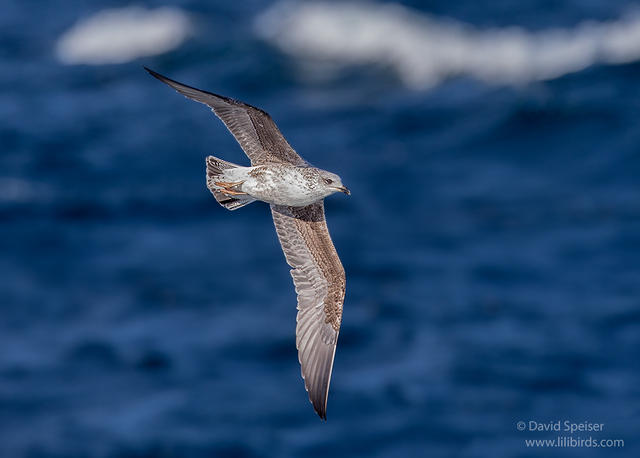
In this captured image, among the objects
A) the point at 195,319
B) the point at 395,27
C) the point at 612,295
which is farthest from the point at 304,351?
the point at 395,27

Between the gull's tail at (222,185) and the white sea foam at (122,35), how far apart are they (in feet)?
98.5

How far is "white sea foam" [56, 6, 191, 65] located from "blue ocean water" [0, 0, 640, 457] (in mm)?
529

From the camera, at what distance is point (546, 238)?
1352 inches

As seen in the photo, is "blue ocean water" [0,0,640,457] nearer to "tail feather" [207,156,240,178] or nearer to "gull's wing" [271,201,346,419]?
"gull's wing" [271,201,346,419]

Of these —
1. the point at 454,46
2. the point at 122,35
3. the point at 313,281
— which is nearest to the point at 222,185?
the point at 313,281

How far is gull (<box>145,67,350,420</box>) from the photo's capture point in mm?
10273

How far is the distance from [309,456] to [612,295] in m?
11.5

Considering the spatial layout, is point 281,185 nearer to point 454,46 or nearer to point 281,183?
point 281,183

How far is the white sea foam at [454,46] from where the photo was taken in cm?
3866

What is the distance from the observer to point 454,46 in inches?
1524

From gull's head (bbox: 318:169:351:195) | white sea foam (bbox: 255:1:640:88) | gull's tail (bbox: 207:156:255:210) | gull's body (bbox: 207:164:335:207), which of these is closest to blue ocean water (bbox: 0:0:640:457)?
white sea foam (bbox: 255:1:640:88)

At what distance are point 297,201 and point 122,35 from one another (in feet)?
106

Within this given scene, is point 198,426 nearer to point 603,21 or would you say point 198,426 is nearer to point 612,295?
point 612,295

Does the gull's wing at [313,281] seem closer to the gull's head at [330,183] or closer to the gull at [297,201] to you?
the gull at [297,201]
